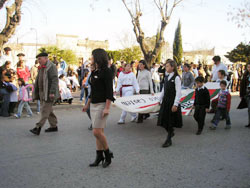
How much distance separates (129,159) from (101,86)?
150 cm

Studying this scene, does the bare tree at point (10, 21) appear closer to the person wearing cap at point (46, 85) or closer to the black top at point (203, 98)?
the person wearing cap at point (46, 85)

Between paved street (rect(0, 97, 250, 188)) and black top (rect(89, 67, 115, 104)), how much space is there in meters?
1.17

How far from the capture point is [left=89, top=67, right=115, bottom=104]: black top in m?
4.34

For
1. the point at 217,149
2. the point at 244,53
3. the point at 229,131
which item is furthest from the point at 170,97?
the point at 244,53

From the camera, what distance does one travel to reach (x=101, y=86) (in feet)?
14.4

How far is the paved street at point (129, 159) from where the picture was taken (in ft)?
13.0

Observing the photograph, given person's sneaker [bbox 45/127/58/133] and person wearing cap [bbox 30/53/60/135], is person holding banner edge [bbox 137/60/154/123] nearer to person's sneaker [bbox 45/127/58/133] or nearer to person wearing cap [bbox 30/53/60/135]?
person's sneaker [bbox 45/127/58/133]

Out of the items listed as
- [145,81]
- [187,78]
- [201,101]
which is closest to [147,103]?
[201,101]

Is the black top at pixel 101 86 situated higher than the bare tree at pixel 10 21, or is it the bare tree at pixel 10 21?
the bare tree at pixel 10 21

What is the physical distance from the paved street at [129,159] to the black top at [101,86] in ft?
3.85

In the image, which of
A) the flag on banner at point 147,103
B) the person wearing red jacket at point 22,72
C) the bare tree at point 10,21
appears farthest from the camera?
the bare tree at point 10,21

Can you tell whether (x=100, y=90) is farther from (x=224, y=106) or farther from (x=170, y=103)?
(x=224, y=106)

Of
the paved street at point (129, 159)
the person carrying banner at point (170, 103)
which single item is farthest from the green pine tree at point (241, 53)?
the person carrying banner at point (170, 103)

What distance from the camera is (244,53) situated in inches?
1630
